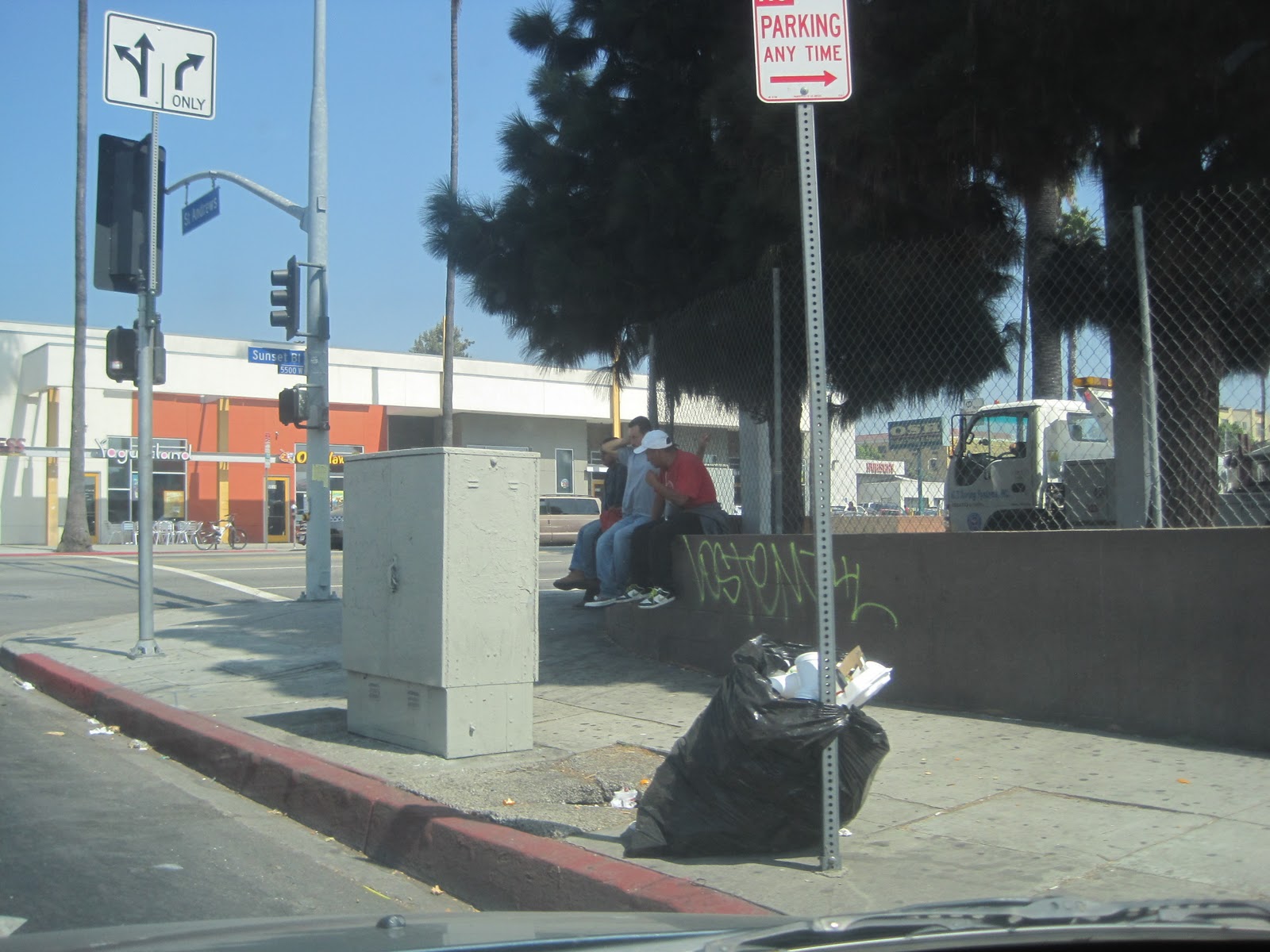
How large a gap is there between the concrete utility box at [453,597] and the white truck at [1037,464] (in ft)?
10.4

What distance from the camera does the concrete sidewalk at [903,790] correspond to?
417 centimetres

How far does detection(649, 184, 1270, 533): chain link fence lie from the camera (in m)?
6.18

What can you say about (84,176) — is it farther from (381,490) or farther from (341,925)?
(341,925)

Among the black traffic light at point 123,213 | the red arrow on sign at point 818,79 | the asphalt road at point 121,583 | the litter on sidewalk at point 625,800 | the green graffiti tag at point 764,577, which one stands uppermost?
the black traffic light at point 123,213

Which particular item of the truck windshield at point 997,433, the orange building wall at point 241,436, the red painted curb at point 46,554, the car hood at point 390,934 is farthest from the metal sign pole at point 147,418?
the orange building wall at point 241,436

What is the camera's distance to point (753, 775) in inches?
173

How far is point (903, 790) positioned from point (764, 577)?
112 inches

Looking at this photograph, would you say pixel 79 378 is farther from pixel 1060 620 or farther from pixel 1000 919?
pixel 1000 919

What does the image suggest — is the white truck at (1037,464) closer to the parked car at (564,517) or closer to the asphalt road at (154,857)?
the asphalt road at (154,857)

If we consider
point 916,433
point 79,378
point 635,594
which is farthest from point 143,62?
point 79,378

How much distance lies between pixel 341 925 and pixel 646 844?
2.14 m

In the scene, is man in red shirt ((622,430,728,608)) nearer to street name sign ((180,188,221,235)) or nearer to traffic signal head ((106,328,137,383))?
traffic signal head ((106,328,137,383))

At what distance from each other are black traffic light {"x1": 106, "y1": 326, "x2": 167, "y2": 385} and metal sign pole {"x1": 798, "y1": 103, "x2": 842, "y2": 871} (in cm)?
775

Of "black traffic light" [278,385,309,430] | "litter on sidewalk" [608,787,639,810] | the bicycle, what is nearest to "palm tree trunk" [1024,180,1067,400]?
"litter on sidewalk" [608,787,639,810]
